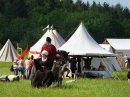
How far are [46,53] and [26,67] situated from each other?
8.62 m

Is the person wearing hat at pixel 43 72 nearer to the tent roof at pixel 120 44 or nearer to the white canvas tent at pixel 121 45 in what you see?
the white canvas tent at pixel 121 45

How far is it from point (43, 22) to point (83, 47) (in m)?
83.3

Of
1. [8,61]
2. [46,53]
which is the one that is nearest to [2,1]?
[8,61]

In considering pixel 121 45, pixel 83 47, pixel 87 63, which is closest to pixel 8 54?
pixel 121 45

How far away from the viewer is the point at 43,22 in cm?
10919

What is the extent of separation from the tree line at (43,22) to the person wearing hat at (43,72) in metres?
73.7

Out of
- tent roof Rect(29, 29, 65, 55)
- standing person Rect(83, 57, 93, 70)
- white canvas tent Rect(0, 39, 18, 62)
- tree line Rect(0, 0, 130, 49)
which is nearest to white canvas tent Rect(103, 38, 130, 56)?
white canvas tent Rect(0, 39, 18, 62)

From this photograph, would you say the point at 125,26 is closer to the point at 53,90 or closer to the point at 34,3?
the point at 34,3

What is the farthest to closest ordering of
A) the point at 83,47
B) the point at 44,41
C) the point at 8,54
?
the point at 8,54 < the point at 44,41 < the point at 83,47

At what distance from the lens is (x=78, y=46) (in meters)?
26.3

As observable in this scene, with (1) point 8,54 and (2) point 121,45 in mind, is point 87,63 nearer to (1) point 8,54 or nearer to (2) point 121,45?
(1) point 8,54

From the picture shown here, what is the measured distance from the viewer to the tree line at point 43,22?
98.8 meters

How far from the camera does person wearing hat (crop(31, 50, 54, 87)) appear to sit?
15.1 m

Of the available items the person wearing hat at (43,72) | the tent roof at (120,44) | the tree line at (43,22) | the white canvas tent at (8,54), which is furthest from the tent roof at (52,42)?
the tree line at (43,22)
